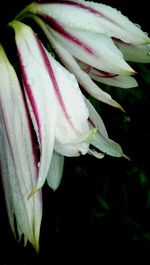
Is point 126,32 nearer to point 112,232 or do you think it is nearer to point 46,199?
point 46,199

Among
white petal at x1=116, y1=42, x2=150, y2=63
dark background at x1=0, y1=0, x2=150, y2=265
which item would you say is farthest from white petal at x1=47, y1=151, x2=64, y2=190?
dark background at x1=0, y1=0, x2=150, y2=265

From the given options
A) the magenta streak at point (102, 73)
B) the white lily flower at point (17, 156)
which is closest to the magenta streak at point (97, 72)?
the magenta streak at point (102, 73)

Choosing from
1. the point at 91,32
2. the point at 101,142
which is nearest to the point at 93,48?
the point at 91,32

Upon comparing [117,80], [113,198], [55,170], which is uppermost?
[117,80]

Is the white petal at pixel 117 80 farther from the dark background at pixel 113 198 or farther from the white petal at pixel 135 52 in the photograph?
the dark background at pixel 113 198

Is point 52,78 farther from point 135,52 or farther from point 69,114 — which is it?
point 135,52

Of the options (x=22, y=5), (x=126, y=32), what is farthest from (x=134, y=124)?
(x=126, y=32)
